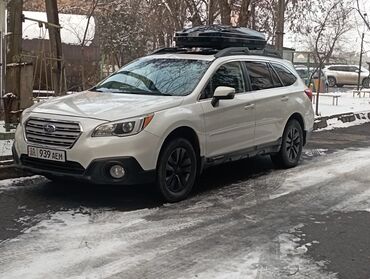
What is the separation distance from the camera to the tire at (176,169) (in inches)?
242

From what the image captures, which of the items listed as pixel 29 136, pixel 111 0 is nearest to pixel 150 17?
pixel 111 0

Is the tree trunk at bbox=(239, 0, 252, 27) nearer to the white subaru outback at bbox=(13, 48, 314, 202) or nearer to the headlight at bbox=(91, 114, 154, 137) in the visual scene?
the white subaru outback at bbox=(13, 48, 314, 202)

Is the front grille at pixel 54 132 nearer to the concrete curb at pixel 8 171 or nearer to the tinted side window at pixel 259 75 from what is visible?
the concrete curb at pixel 8 171

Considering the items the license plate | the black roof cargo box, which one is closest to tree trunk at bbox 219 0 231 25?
the black roof cargo box

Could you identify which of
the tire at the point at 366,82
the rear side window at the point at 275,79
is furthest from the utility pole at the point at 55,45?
Result: the tire at the point at 366,82

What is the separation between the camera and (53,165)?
603cm

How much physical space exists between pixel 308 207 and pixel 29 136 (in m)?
3.22

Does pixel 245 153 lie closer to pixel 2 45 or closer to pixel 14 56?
pixel 14 56

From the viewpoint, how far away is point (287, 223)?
5680mm

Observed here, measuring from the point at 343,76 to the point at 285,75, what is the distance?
29816 millimetres

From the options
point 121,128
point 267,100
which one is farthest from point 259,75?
point 121,128

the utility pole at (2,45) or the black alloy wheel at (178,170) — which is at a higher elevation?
the utility pole at (2,45)

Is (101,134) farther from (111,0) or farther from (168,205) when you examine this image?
(111,0)

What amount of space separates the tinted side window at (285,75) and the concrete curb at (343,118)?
5.29m
